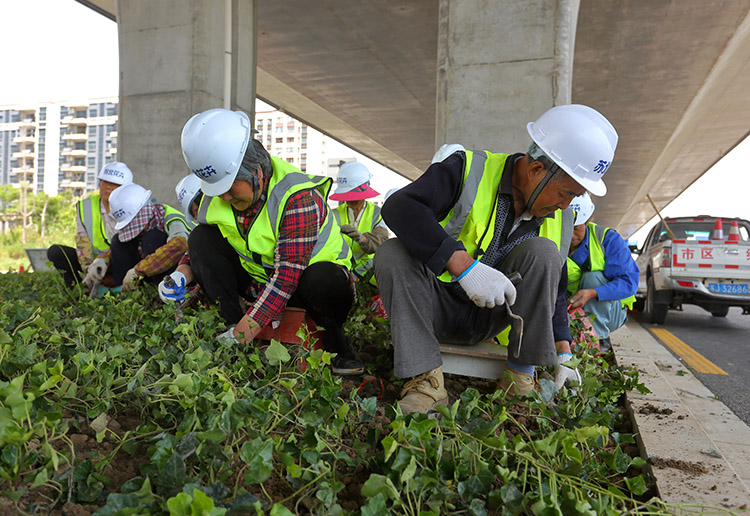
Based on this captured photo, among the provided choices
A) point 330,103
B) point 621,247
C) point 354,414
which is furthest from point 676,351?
point 330,103

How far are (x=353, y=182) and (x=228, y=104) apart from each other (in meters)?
2.32

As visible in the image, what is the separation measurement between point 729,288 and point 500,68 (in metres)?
4.91

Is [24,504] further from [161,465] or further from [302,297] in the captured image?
[302,297]

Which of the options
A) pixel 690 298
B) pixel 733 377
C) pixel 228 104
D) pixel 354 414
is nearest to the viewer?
pixel 354 414

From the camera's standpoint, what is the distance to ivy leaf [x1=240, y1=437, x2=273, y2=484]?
1.34 metres

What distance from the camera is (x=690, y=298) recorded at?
26.7 feet

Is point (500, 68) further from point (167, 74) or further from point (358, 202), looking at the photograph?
point (167, 74)

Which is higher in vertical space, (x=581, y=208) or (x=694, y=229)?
(x=581, y=208)

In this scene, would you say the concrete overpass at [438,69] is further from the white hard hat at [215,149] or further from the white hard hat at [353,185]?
the white hard hat at [215,149]

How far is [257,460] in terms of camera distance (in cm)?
136

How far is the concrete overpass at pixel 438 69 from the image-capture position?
527 centimetres

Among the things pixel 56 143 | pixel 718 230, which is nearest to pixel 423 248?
pixel 718 230

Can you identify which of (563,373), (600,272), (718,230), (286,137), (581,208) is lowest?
(563,373)

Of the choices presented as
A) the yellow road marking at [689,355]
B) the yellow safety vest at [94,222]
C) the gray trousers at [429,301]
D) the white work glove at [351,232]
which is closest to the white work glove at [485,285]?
the gray trousers at [429,301]
